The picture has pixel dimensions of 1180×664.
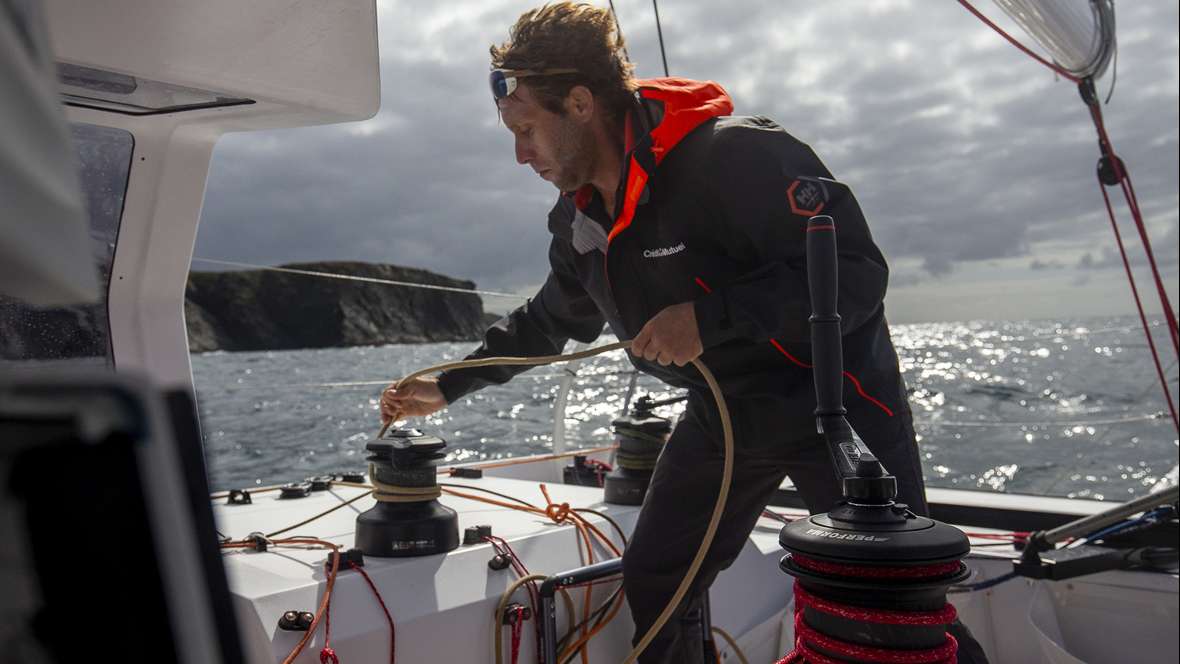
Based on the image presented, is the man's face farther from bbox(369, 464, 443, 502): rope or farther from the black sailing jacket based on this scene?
bbox(369, 464, 443, 502): rope

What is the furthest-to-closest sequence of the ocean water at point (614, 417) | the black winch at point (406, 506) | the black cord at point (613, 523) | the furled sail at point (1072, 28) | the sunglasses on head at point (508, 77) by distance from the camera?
1. the ocean water at point (614, 417)
2. the furled sail at point (1072, 28)
3. the black cord at point (613, 523)
4. the sunglasses on head at point (508, 77)
5. the black winch at point (406, 506)

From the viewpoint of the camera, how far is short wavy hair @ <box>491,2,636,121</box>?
2191 mm

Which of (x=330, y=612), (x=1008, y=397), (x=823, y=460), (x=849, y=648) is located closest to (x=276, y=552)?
(x=330, y=612)

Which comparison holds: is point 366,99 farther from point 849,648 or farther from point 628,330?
point 849,648

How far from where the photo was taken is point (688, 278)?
195 cm

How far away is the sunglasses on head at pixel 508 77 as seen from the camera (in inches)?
86.0

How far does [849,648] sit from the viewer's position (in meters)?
1.13

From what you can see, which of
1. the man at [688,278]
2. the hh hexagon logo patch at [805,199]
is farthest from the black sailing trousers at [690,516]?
the hh hexagon logo patch at [805,199]

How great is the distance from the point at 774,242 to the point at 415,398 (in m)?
0.99

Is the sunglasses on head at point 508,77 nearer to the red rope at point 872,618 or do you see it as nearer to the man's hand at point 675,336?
the man's hand at point 675,336

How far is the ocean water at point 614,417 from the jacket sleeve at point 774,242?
1.70 meters

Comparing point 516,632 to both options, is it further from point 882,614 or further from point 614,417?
point 614,417

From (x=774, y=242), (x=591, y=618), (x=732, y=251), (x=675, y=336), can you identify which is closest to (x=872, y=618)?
(x=675, y=336)

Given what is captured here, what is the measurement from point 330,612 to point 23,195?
1.60m
